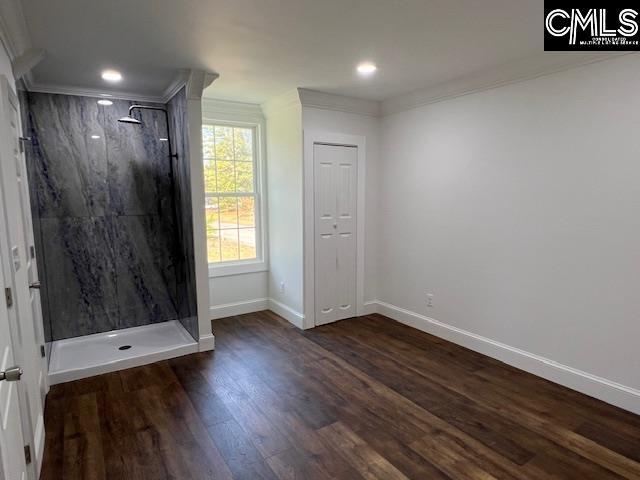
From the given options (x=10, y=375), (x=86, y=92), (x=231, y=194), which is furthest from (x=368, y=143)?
(x=10, y=375)

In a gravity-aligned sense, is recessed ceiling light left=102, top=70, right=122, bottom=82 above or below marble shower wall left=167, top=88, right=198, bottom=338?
above

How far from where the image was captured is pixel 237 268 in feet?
15.1

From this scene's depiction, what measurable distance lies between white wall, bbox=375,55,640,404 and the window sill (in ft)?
5.96

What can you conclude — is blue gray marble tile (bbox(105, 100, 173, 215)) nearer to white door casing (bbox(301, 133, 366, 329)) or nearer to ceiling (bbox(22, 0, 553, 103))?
ceiling (bbox(22, 0, 553, 103))

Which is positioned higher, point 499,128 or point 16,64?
point 16,64

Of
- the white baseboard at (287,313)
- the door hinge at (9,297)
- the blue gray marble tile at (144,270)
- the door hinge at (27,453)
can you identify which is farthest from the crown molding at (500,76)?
the door hinge at (27,453)

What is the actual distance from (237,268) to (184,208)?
117 cm

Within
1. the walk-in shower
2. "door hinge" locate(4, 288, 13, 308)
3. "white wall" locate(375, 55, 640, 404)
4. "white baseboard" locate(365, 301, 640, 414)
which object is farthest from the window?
"door hinge" locate(4, 288, 13, 308)

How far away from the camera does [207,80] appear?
3.23m

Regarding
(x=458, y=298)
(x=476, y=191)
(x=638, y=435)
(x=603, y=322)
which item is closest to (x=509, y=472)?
(x=638, y=435)

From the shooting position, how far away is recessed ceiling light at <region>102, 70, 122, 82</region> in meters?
3.08

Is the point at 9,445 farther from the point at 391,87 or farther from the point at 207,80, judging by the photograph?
the point at 391,87

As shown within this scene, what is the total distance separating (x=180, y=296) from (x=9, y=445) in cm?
276

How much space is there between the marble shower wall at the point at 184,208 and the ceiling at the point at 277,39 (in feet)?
1.06
